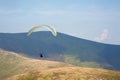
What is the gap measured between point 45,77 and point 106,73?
1456 inches

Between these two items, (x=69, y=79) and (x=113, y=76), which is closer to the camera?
(x=69, y=79)

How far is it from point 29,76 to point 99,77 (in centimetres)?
4067

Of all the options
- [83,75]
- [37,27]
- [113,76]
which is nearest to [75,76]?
[83,75]

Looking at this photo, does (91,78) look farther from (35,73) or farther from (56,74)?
(35,73)

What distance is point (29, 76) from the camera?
14450 cm

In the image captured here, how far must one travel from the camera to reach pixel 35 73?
148m

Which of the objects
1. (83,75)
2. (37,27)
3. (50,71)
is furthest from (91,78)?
(37,27)

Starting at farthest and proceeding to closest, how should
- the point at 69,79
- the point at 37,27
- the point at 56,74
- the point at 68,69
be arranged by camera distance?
the point at 68,69 → the point at 56,74 → the point at 69,79 → the point at 37,27

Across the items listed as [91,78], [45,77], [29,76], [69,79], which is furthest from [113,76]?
[29,76]

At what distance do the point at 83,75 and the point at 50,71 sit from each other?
21.5 meters

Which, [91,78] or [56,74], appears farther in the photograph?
[56,74]

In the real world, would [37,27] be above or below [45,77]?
above

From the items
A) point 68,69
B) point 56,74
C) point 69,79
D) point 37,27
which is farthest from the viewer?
point 68,69

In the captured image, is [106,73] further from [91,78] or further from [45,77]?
[45,77]
